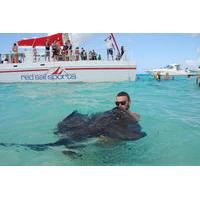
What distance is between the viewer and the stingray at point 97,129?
601 cm

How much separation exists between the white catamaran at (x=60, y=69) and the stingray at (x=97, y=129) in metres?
0.69

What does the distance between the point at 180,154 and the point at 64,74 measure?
2.27m

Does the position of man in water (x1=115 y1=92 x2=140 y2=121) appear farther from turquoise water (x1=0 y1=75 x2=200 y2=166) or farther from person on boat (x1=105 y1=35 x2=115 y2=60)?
person on boat (x1=105 y1=35 x2=115 y2=60)

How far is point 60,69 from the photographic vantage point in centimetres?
648

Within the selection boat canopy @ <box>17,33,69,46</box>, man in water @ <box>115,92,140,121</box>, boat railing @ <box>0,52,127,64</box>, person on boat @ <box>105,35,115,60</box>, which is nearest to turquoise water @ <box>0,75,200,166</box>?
man in water @ <box>115,92,140,121</box>

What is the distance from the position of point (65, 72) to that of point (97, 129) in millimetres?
1148

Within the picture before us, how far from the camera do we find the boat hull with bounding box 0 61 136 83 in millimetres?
6496

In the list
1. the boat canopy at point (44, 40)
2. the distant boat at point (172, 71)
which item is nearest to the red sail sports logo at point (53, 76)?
the boat canopy at point (44, 40)

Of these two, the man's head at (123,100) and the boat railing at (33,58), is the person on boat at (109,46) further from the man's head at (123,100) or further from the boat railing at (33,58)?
the man's head at (123,100)

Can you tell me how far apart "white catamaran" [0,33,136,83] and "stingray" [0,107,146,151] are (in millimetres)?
686

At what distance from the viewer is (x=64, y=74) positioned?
6.52m

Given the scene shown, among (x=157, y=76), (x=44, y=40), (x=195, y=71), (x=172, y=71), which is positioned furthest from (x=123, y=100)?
(x=44, y=40)

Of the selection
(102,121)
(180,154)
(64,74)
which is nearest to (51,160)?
(102,121)

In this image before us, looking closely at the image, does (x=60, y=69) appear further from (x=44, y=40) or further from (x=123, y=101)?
(x=123, y=101)
